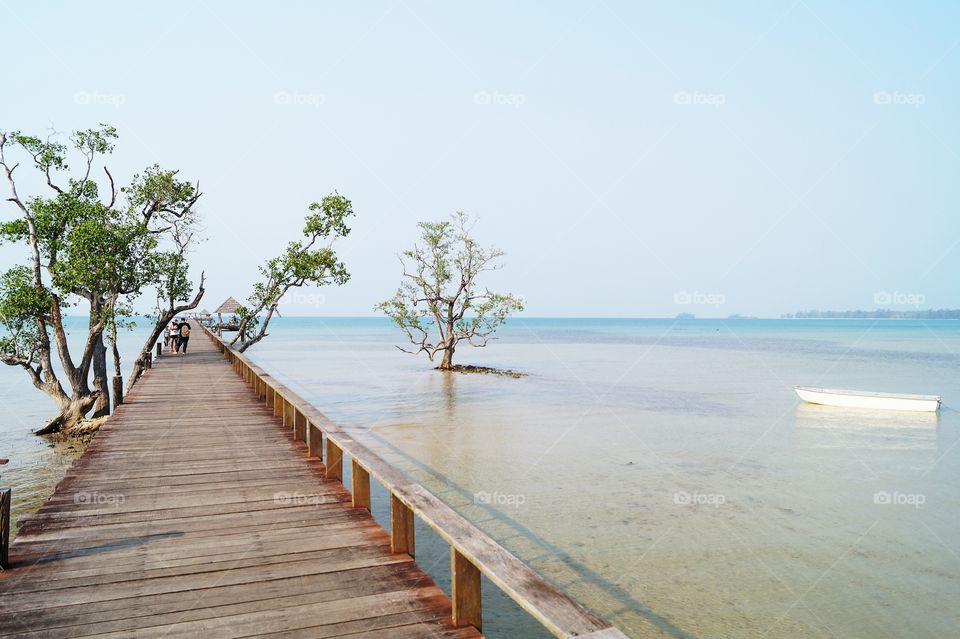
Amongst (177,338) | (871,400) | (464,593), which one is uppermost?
(177,338)

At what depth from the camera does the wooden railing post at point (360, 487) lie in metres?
5.77

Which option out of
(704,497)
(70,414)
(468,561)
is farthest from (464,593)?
(70,414)

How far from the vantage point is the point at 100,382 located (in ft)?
59.1

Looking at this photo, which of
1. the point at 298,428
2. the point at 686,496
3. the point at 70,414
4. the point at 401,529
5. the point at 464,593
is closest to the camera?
the point at 464,593

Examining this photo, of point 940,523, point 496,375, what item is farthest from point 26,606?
point 496,375

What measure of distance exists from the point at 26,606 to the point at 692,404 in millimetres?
20687

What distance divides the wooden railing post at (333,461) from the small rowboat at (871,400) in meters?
19.5

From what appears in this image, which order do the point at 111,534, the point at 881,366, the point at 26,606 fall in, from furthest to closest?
the point at 881,366
the point at 111,534
the point at 26,606

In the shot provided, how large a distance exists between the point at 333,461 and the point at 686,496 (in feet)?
20.7

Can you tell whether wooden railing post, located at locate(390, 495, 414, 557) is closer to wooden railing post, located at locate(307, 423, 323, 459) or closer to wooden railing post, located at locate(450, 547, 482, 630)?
wooden railing post, located at locate(450, 547, 482, 630)

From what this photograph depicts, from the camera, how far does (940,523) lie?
927 cm

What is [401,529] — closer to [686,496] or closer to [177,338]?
[686,496]

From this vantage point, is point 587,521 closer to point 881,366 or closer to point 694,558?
point 694,558

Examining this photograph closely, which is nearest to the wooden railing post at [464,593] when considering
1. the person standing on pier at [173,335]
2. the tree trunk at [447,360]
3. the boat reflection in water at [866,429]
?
the boat reflection in water at [866,429]
